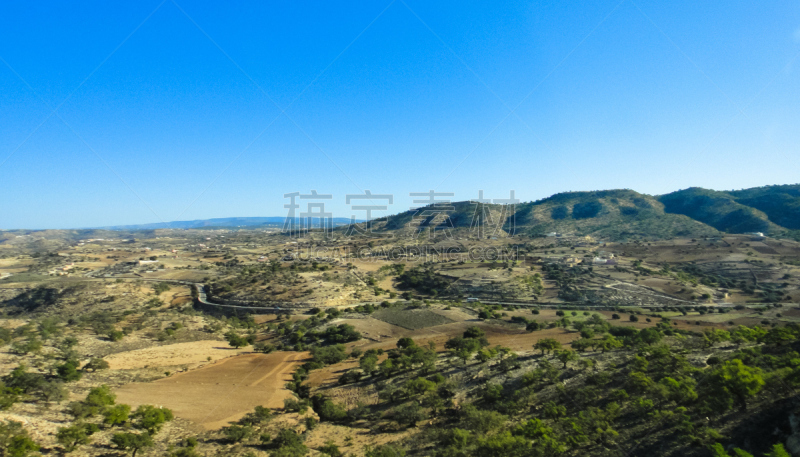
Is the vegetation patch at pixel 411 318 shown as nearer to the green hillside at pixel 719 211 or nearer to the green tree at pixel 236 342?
the green tree at pixel 236 342

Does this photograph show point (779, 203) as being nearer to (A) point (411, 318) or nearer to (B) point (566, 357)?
(A) point (411, 318)

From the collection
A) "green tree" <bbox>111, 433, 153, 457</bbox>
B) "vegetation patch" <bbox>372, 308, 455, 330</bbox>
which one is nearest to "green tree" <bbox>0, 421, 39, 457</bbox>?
"green tree" <bbox>111, 433, 153, 457</bbox>

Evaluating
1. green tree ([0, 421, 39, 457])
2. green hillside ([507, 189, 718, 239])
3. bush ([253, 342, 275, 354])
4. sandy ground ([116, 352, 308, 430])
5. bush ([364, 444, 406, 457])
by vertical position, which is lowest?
bush ([253, 342, 275, 354])

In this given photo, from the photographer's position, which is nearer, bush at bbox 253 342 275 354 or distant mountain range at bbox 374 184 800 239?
bush at bbox 253 342 275 354

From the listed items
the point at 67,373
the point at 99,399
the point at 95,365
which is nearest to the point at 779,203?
the point at 99,399

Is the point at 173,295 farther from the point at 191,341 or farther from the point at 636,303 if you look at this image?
the point at 636,303

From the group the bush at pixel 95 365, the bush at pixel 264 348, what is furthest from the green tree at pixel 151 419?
the bush at pixel 264 348

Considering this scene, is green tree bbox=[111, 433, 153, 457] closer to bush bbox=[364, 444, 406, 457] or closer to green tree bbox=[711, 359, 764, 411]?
bush bbox=[364, 444, 406, 457]
